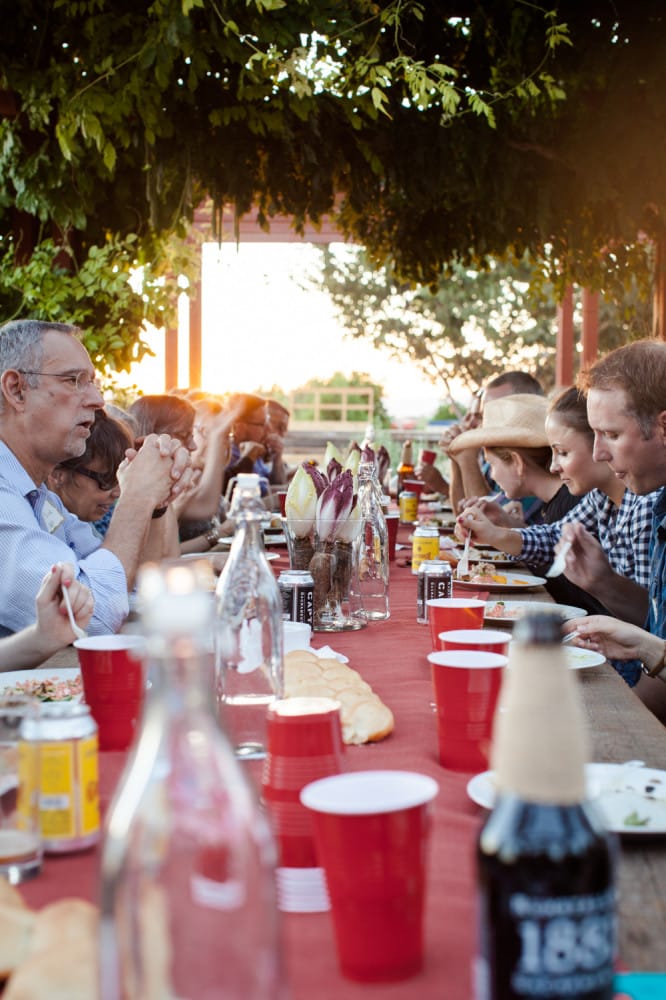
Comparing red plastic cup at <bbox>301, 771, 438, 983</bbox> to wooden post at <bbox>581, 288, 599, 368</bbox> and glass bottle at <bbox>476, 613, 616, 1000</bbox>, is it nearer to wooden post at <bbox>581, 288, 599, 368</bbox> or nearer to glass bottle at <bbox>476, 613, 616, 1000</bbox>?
glass bottle at <bbox>476, 613, 616, 1000</bbox>

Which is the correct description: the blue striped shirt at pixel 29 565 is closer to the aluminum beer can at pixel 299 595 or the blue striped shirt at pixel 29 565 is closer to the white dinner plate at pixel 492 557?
the aluminum beer can at pixel 299 595

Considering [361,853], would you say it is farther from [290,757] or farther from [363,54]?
[363,54]

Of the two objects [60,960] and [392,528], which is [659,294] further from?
[60,960]

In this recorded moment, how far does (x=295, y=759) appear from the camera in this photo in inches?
37.5

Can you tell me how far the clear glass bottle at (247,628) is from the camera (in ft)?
4.41

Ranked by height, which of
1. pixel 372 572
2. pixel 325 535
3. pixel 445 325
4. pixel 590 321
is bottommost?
pixel 372 572

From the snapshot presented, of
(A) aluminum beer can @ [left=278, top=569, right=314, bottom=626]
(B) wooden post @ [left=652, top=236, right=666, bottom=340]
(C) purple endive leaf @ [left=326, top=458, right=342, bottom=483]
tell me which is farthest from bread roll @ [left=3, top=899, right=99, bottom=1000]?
(B) wooden post @ [left=652, top=236, right=666, bottom=340]

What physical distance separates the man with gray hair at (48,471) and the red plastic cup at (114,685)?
835 millimetres

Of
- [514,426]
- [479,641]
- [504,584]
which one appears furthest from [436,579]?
[514,426]

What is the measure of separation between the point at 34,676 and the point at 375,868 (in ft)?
3.59

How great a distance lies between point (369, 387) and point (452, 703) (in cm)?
2279

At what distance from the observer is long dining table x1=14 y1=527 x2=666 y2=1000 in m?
0.75

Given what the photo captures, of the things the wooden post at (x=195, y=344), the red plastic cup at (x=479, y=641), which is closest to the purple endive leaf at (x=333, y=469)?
the red plastic cup at (x=479, y=641)

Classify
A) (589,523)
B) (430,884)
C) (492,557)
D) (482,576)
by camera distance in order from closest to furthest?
1. (430,884)
2. (482,576)
3. (589,523)
4. (492,557)
